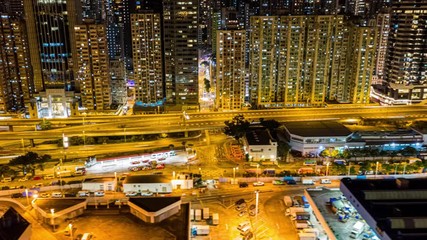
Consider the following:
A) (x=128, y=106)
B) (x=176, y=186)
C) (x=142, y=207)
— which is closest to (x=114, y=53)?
(x=128, y=106)

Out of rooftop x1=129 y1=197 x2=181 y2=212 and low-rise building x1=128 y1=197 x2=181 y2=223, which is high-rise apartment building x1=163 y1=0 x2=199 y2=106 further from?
low-rise building x1=128 y1=197 x2=181 y2=223

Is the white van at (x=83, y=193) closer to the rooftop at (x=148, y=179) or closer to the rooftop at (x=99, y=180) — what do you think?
the rooftop at (x=99, y=180)

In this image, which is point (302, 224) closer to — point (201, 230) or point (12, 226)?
point (201, 230)

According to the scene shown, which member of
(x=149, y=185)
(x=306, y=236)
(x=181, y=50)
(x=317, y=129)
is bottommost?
(x=306, y=236)

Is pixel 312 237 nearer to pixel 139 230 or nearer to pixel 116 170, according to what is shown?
pixel 139 230

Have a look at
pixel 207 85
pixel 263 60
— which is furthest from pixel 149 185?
pixel 207 85

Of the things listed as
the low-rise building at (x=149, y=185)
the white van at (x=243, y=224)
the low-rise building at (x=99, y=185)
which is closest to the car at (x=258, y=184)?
the white van at (x=243, y=224)
